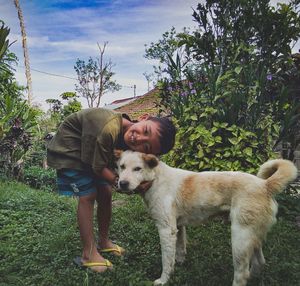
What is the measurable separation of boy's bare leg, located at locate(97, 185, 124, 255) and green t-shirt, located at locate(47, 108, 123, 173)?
0.38m

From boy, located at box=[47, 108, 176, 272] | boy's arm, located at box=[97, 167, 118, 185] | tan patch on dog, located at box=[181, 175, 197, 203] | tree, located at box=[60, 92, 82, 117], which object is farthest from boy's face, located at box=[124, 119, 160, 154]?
tree, located at box=[60, 92, 82, 117]

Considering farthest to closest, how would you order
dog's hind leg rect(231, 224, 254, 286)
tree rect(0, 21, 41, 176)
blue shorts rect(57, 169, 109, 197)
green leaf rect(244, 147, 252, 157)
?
tree rect(0, 21, 41, 176) → green leaf rect(244, 147, 252, 157) → blue shorts rect(57, 169, 109, 197) → dog's hind leg rect(231, 224, 254, 286)

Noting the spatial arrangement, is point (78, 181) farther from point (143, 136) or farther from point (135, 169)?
point (143, 136)

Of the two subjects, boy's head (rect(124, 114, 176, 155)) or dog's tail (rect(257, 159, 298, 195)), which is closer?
dog's tail (rect(257, 159, 298, 195))

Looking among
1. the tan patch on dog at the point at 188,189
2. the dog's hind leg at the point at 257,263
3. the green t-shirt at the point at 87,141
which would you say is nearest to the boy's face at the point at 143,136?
the green t-shirt at the point at 87,141

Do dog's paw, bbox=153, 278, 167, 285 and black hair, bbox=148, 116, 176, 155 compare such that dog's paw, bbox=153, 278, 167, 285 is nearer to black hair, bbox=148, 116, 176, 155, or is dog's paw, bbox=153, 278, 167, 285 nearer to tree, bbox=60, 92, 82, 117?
black hair, bbox=148, 116, 176, 155

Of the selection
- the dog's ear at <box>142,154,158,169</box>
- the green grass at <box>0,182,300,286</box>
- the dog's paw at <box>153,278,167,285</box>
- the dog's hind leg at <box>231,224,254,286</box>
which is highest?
the dog's ear at <box>142,154,158,169</box>

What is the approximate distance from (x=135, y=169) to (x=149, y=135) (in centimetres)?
30

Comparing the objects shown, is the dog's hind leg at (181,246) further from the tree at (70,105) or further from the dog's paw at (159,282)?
the tree at (70,105)

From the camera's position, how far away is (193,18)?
6.27 metres

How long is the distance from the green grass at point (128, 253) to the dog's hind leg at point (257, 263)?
68mm

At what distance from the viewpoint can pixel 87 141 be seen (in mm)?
3096

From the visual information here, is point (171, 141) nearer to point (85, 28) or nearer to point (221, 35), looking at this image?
point (221, 35)

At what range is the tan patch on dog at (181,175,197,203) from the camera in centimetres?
306
